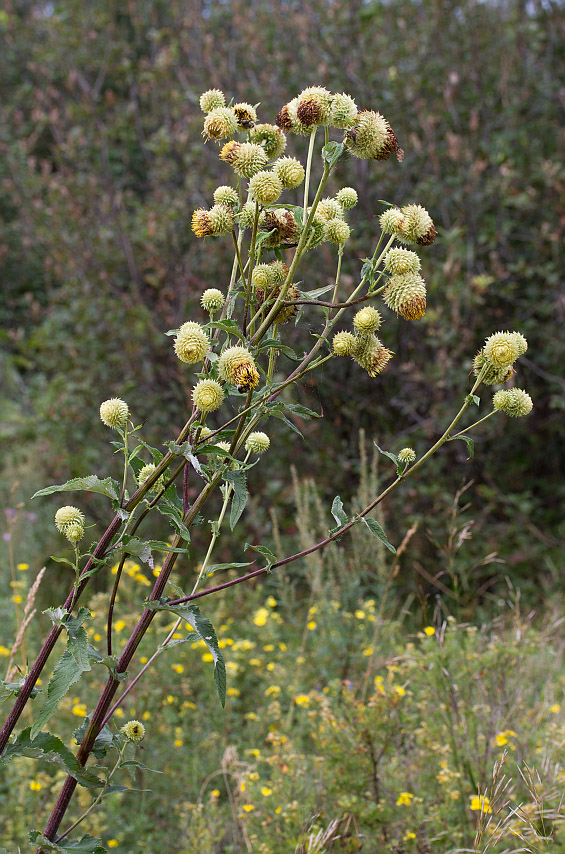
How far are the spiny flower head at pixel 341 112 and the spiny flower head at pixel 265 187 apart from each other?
0.15 meters

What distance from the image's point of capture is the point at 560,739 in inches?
89.0

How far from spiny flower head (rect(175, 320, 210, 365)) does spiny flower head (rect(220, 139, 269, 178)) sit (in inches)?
11.4

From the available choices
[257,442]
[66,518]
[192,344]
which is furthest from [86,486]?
[257,442]

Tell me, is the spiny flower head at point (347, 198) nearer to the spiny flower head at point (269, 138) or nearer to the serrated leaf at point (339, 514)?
the spiny flower head at point (269, 138)

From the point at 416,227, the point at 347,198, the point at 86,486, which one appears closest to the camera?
the point at 86,486

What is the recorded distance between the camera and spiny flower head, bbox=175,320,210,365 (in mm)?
1279

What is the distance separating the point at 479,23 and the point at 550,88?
2.19ft

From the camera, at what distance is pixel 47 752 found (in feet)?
4.20

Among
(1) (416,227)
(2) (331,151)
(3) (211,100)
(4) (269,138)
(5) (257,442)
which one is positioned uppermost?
(3) (211,100)

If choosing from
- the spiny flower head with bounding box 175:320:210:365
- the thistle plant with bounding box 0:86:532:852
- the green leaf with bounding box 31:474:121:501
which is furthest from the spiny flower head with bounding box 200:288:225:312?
the green leaf with bounding box 31:474:121:501

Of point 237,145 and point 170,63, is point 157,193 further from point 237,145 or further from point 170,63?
point 237,145

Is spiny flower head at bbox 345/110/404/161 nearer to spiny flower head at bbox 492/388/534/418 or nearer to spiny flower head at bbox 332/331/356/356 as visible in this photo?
spiny flower head at bbox 332/331/356/356

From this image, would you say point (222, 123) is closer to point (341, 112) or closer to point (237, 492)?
point (341, 112)

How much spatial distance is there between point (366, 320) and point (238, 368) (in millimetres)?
269
